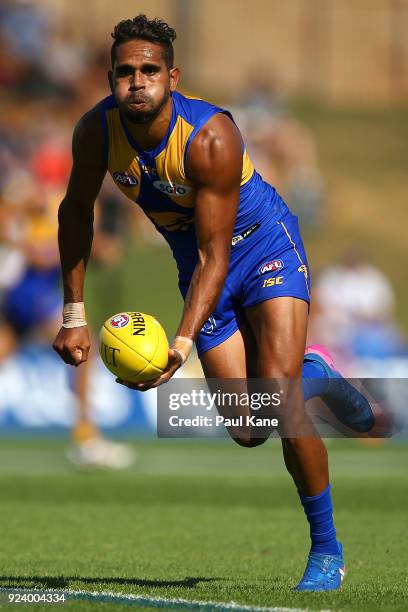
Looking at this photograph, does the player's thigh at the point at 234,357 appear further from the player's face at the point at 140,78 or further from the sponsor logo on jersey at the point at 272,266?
the player's face at the point at 140,78

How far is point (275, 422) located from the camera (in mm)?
6598

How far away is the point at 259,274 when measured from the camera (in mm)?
6734

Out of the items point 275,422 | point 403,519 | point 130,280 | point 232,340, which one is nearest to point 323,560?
point 275,422

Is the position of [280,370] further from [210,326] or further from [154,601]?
[154,601]

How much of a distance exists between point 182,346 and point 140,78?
4.26 ft

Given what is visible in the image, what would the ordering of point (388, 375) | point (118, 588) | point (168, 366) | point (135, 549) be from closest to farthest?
point (168, 366)
point (118, 588)
point (135, 549)
point (388, 375)

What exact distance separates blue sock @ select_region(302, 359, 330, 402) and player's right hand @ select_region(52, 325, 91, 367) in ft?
3.81

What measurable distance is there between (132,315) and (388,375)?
11.1 metres

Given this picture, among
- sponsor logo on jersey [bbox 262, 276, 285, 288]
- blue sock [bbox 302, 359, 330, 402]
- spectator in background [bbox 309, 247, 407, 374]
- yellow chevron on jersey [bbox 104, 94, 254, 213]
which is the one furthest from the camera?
spectator in background [bbox 309, 247, 407, 374]

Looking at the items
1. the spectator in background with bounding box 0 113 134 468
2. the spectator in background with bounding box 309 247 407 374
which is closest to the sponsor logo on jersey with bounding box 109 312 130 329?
the spectator in background with bounding box 0 113 134 468

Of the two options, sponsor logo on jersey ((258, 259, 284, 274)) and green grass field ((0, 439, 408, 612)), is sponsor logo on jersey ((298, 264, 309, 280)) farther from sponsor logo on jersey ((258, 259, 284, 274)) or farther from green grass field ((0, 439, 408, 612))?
green grass field ((0, 439, 408, 612))

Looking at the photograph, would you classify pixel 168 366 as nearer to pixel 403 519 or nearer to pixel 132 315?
pixel 132 315

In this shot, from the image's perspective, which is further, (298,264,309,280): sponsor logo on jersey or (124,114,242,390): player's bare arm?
(298,264,309,280): sponsor logo on jersey

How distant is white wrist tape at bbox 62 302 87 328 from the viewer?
6.74 meters
